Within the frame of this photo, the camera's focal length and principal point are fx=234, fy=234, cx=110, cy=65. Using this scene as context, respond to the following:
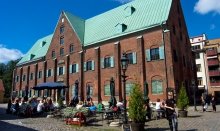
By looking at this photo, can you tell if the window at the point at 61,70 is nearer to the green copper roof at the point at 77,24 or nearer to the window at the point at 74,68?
the window at the point at 74,68

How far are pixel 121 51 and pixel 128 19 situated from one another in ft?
16.0

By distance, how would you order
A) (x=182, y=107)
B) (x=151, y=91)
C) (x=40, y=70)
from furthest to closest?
(x=40, y=70) < (x=151, y=91) < (x=182, y=107)

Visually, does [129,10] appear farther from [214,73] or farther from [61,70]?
[214,73]

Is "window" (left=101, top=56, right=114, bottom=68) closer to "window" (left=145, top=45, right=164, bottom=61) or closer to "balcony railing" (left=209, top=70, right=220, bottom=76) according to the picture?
"window" (left=145, top=45, right=164, bottom=61)

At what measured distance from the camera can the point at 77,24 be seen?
38969 mm

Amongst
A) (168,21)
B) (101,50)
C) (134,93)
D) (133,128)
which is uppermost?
(168,21)

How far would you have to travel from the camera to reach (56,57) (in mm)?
39250

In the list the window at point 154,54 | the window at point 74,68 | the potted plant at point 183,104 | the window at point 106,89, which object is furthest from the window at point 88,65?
the potted plant at point 183,104

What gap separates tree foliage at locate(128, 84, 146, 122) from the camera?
37.0 feet

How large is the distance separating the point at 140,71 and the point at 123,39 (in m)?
5.23

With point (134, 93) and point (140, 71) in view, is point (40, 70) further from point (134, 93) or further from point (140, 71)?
point (134, 93)

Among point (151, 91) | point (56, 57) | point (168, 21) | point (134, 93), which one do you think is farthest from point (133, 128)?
point (56, 57)

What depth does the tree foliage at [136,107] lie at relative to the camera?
37.0ft

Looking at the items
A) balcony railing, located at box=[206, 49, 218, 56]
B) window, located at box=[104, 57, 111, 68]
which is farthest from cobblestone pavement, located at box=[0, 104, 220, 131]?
balcony railing, located at box=[206, 49, 218, 56]
